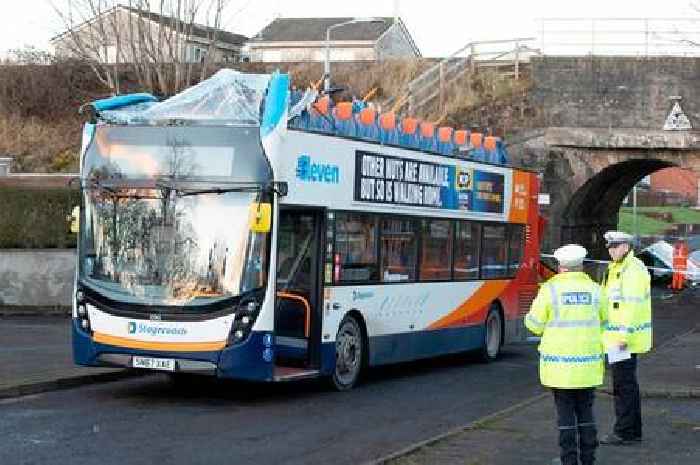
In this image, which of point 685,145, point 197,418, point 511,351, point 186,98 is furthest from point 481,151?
point 685,145

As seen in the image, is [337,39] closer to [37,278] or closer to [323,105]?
[37,278]

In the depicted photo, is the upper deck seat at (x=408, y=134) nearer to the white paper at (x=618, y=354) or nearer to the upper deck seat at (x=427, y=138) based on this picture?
the upper deck seat at (x=427, y=138)

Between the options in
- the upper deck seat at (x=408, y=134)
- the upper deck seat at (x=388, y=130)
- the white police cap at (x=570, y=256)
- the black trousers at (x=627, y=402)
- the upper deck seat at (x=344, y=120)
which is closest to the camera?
the white police cap at (x=570, y=256)

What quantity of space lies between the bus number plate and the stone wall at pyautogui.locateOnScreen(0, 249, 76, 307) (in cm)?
1389

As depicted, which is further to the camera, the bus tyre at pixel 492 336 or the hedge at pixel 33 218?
the hedge at pixel 33 218

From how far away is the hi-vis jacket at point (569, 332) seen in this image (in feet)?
28.3

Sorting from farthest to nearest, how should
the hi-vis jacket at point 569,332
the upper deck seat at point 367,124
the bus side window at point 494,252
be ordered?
1. the bus side window at point 494,252
2. the upper deck seat at point 367,124
3. the hi-vis jacket at point 569,332

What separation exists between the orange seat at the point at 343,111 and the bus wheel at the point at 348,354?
97.4 inches

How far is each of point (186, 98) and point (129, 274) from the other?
2.13 meters

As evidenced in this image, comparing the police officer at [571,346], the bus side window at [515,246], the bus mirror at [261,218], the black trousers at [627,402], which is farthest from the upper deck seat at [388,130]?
the police officer at [571,346]

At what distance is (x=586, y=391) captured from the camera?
28.6 feet

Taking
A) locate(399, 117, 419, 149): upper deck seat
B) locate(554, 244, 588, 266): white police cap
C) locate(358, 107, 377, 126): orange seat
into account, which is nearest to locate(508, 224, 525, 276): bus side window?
locate(399, 117, 419, 149): upper deck seat


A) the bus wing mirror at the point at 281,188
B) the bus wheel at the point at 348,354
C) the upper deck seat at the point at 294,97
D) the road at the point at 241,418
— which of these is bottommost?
the road at the point at 241,418

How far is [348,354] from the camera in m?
14.9
